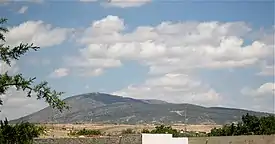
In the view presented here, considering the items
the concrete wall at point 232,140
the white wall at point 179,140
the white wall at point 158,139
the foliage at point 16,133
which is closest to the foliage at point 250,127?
the concrete wall at point 232,140

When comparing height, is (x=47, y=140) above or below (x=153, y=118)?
below

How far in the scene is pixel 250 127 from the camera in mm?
73375

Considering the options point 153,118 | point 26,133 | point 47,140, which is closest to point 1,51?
point 26,133

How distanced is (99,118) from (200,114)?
3088 cm

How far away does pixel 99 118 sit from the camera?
176 metres

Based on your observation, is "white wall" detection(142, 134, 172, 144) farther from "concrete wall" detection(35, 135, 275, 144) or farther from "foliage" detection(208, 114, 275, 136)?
"foliage" detection(208, 114, 275, 136)

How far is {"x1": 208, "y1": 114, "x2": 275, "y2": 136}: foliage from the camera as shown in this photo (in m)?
71.2

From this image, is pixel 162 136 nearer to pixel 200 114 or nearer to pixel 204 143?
pixel 204 143

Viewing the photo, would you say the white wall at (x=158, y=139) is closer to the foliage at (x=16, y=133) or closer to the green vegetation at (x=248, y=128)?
the green vegetation at (x=248, y=128)

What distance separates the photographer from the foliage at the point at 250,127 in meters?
71.2

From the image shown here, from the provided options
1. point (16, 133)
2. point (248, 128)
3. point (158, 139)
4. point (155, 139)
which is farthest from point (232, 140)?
point (16, 133)

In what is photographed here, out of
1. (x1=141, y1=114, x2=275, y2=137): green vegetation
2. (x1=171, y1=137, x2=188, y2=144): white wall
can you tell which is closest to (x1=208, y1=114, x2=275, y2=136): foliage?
(x1=141, y1=114, x2=275, y2=137): green vegetation

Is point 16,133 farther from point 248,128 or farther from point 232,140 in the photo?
point 248,128

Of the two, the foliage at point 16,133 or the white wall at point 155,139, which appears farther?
the white wall at point 155,139
